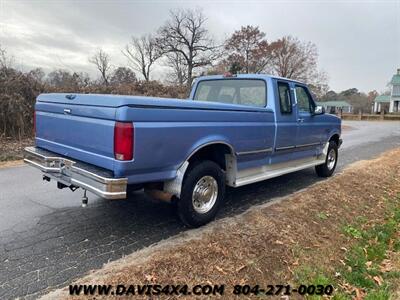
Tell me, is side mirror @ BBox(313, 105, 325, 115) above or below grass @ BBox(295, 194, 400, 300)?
above

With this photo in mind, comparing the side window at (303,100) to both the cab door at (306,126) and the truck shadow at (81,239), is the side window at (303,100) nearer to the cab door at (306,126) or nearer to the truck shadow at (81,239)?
the cab door at (306,126)

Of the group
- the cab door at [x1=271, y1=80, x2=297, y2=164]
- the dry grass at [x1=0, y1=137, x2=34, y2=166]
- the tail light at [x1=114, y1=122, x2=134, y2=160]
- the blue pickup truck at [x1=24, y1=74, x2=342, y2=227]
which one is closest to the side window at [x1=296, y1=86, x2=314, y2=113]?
the blue pickup truck at [x1=24, y1=74, x2=342, y2=227]

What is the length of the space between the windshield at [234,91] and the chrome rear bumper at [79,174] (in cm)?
298

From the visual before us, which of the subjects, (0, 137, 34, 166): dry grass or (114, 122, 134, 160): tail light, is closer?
(114, 122, 134, 160): tail light

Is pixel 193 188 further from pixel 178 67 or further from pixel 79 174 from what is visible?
pixel 178 67

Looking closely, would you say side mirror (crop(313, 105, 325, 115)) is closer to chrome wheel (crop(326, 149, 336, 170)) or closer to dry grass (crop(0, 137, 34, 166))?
chrome wheel (crop(326, 149, 336, 170))

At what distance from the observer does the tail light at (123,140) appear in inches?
134

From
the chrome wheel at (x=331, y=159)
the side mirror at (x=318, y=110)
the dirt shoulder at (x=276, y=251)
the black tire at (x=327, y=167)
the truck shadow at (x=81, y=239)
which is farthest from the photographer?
the chrome wheel at (x=331, y=159)

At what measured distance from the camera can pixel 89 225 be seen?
4492 mm

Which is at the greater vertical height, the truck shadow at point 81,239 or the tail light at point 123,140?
the tail light at point 123,140

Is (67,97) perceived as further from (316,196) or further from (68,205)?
(316,196)

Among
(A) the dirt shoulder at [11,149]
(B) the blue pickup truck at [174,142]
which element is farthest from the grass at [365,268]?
(A) the dirt shoulder at [11,149]

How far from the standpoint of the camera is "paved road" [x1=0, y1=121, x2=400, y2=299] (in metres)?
3.33

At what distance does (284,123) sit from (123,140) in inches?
126
